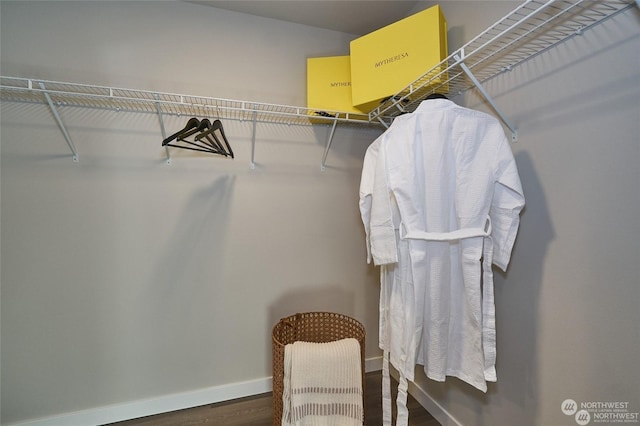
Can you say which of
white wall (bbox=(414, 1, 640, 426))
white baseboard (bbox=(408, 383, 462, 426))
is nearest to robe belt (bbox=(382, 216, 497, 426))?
white wall (bbox=(414, 1, 640, 426))

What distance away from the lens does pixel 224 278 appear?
1647 mm

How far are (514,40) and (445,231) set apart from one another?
724mm

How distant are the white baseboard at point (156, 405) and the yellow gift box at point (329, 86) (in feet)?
5.73

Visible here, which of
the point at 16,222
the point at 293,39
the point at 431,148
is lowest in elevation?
the point at 16,222

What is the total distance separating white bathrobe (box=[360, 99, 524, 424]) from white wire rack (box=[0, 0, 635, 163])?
0.69 feet

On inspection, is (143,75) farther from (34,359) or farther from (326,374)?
(326,374)

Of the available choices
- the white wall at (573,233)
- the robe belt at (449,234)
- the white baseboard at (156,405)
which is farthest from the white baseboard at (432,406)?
the robe belt at (449,234)

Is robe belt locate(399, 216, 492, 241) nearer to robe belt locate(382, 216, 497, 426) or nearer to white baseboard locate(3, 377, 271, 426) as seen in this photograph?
robe belt locate(382, 216, 497, 426)

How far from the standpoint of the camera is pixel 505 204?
0.99m

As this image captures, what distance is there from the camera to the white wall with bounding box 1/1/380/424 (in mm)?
1358

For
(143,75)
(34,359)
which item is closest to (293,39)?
(143,75)

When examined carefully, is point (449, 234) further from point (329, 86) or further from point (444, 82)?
point (329, 86)

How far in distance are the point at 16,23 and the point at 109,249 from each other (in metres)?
1.20

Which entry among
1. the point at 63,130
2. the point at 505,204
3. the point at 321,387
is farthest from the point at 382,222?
the point at 63,130
